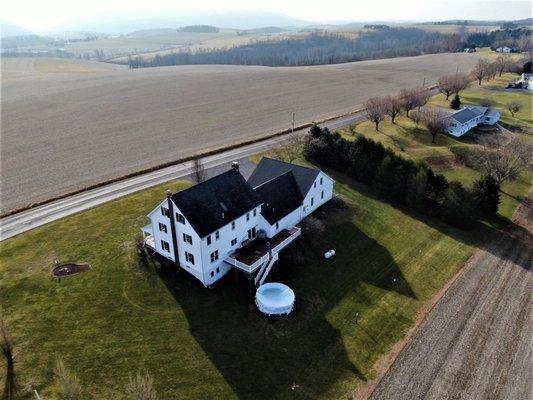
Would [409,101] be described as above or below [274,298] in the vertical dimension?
above

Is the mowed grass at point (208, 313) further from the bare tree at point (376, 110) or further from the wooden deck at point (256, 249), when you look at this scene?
the bare tree at point (376, 110)

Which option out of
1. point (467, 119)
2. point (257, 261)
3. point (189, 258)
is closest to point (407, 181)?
point (257, 261)

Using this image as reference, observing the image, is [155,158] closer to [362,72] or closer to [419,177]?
[419,177]

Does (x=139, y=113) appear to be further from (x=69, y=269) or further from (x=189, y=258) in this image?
(x=189, y=258)

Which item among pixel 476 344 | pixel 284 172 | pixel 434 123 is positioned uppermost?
pixel 284 172

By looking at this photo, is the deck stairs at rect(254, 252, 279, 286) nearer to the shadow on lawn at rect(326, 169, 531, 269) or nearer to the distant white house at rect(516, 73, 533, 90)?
the shadow on lawn at rect(326, 169, 531, 269)

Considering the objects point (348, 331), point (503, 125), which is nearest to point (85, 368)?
point (348, 331)

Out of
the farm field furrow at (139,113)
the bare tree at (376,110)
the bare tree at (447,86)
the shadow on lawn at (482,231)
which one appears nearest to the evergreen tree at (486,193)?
the shadow on lawn at (482,231)
